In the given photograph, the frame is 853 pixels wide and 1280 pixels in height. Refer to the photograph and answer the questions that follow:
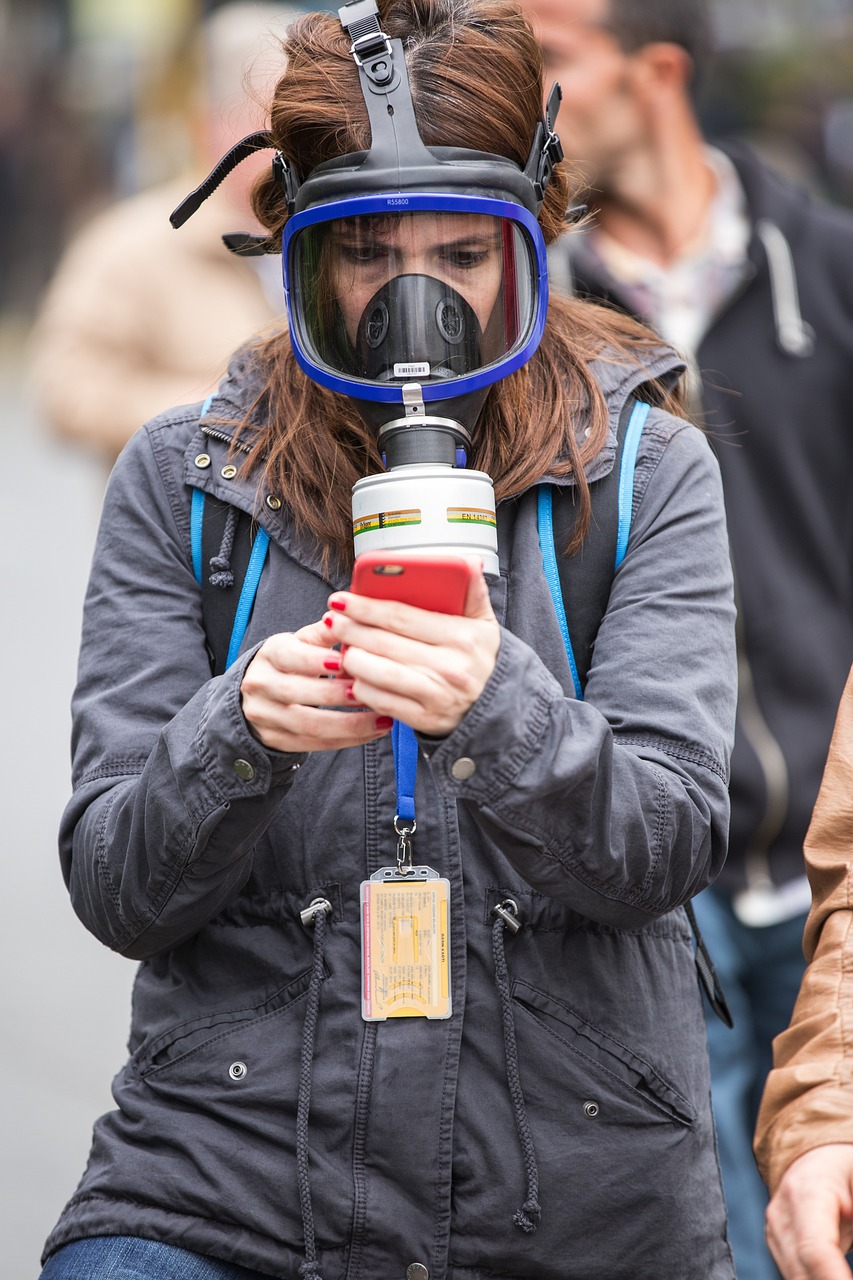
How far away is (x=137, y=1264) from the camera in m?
2.27

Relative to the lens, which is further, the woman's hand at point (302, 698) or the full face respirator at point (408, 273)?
the full face respirator at point (408, 273)

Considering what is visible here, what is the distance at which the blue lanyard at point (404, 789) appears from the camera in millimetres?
2328

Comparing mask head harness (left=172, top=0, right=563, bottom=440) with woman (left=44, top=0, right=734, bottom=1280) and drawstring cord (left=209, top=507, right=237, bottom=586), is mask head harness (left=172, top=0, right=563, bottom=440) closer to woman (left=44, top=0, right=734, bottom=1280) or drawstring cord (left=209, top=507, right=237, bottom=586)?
woman (left=44, top=0, right=734, bottom=1280)

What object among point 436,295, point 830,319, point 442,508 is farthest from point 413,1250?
point 830,319

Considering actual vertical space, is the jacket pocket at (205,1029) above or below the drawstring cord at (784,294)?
below

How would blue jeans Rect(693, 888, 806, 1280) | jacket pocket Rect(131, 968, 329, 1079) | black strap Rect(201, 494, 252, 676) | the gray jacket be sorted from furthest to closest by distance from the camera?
blue jeans Rect(693, 888, 806, 1280)
black strap Rect(201, 494, 252, 676)
jacket pocket Rect(131, 968, 329, 1079)
the gray jacket

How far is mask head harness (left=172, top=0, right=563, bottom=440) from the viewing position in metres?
2.26

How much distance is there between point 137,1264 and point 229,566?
0.91m

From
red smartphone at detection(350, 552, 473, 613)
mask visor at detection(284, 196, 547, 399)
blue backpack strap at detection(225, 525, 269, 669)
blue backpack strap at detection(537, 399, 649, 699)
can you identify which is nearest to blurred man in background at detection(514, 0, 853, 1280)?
blue backpack strap at detection(537, 399, 649, 699)

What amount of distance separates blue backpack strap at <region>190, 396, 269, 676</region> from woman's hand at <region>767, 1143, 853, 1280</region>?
0.98 metres

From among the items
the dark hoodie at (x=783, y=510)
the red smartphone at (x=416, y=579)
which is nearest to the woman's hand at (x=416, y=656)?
the red smartphone at (x=416, y=579)

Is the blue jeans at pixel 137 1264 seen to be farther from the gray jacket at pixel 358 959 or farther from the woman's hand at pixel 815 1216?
the woman's hand at pixel 815 1216

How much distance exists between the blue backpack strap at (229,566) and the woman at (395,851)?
0.07 ft

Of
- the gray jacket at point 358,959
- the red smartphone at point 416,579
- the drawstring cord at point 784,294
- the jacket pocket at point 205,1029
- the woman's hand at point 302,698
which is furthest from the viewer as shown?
the drawstring cord at point 784,294
